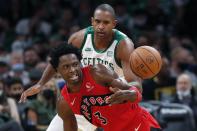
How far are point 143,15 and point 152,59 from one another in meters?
6.60

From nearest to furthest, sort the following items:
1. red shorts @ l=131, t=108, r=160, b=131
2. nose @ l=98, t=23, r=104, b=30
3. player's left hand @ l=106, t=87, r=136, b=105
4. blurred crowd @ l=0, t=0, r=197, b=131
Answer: player's left hand @ l=106, t=87, r=136, b=105 < red shorts @ l=131, t=108, r=160, b=131 < nose @ l=98, t=23, r=104, b=30 < blurred crowd @ l=0, t=0, r=197, b=131

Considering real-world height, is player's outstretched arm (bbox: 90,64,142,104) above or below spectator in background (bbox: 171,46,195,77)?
above

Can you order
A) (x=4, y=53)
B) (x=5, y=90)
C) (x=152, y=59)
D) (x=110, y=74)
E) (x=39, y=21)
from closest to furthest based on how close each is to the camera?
(x=110, y=74)
(x=152, y=59)
(x=5, y=90)
(x=4, y=53)
(x=39, y=21)

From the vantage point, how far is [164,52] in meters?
12.7

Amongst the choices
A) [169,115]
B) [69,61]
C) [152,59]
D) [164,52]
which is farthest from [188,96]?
[69,61]

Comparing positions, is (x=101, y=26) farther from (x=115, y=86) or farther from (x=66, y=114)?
(x=115, y=86)

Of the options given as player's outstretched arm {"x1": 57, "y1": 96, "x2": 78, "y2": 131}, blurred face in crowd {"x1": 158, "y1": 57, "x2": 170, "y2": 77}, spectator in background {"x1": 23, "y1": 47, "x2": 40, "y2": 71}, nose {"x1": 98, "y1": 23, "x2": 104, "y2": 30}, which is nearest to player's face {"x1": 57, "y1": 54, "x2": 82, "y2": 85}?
player's outstretched arm {"x1": 57, "y1": 96, "x2": 78, "y2": 131}

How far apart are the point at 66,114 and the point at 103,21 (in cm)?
114

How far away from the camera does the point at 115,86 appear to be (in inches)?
234

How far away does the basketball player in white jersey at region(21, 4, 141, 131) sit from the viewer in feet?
23.4

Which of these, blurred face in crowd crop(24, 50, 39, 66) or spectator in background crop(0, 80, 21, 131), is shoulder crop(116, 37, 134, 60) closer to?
spectator in background crop(0, 80, 21, 131)

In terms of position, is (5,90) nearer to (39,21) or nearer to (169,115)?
(169,115)

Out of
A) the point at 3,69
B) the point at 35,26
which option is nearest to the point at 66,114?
the point at 3,69

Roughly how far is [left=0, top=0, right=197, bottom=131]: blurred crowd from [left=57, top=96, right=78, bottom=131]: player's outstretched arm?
244cm
